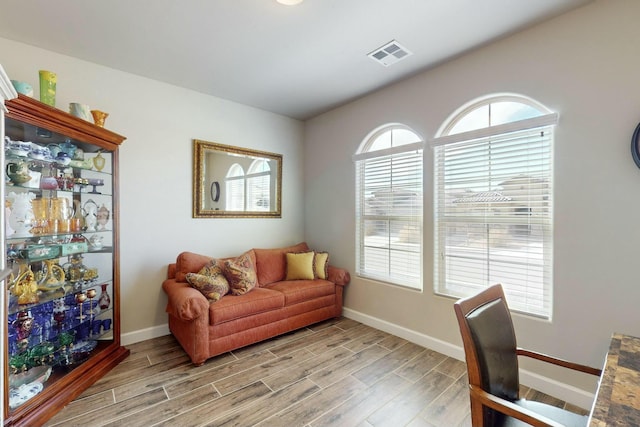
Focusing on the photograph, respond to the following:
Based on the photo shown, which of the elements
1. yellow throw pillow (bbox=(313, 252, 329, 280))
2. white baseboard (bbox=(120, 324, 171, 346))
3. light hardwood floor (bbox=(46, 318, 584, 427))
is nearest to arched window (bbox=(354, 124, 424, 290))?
yellow throw pillow (bbox=(313, 252, 329, 280))

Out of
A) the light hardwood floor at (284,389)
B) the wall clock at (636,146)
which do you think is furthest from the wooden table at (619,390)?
the wall clock at (636,146)

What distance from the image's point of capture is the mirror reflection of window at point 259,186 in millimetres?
3885

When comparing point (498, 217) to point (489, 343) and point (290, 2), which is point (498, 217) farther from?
point (290, 2)

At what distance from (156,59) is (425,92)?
2594mm

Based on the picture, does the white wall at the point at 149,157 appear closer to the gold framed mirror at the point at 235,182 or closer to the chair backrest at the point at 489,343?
the gold framed mirror at the point at 235,182

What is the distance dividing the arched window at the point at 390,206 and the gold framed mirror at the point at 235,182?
4.00ft

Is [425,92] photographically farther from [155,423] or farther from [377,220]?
[155,423]

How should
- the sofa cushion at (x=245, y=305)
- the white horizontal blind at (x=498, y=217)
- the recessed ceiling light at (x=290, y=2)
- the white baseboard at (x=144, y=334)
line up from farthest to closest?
the white baseboard at (x=144, y=334) < the sofa cushion at (x=245, y=305) < the white horizontal blind at (x=498, y=217) < the recessed ceiling light at (x=290, y=2)

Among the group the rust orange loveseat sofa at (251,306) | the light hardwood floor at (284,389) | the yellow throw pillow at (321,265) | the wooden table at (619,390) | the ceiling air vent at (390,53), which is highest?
the ceiling air vent at (390,53)

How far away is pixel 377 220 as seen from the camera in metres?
3.49

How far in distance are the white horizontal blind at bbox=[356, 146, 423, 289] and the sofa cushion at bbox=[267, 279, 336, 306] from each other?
0.50 metres

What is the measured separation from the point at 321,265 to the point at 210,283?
143 cm

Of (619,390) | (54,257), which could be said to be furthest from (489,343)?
(54,257)

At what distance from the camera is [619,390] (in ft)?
3.20
